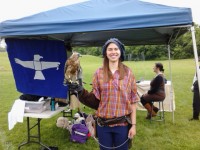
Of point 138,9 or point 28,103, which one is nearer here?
point 138,9

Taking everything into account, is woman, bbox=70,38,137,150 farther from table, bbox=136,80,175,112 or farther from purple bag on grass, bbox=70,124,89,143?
table, bbox=136,80,175,112

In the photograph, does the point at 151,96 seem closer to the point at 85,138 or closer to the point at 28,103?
the point at 85,138

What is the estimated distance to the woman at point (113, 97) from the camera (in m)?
2.36

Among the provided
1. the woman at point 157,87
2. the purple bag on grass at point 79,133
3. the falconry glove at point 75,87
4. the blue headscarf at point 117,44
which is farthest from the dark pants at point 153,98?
the falconry glove at point 75,87

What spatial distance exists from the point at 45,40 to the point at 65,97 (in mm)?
1049

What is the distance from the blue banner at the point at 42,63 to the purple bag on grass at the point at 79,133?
0.75m

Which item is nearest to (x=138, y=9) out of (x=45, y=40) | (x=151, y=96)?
(x=45, y=40)

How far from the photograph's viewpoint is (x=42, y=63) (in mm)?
4051

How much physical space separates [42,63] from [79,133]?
4.87 ft

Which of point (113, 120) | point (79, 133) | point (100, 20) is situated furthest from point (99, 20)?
point (79, 133)

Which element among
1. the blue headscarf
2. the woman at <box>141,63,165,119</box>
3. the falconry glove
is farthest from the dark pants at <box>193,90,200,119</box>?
the falconry glove

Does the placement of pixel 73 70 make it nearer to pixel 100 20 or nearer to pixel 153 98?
pixel 100 20

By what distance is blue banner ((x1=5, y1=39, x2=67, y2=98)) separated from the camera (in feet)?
13.2

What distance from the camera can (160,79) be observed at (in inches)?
214
